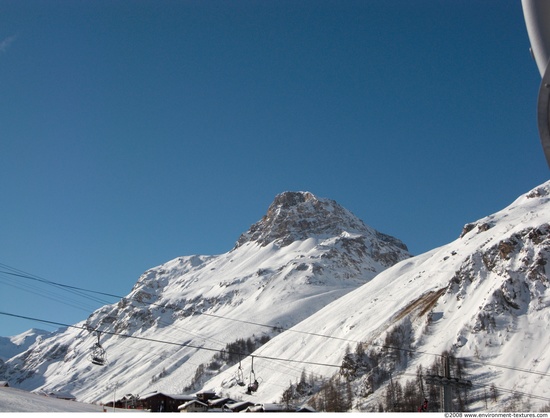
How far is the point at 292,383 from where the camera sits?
130 metres

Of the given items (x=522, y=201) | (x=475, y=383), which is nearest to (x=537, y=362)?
(x=475, y=383)

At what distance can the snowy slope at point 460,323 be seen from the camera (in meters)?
108

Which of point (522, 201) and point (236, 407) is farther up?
point (522, 201)

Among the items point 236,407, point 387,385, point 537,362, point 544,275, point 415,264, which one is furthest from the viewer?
point 415,264

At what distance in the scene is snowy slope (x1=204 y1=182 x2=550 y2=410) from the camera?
108406mm

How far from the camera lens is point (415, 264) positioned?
632 ft

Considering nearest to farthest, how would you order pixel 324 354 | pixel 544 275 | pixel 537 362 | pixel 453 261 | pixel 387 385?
pixel 537 362 → pixel 387 385 → pixel 544 275 → pixel 324 354 → pixel 453 261

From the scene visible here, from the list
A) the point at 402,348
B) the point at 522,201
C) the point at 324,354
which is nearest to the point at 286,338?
the point at 324,354

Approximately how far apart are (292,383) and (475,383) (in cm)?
4061

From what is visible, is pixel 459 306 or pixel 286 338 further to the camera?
pixel 286 338

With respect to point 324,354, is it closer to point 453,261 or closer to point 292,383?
point 292,383

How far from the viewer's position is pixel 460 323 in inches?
4941

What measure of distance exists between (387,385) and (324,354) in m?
28.4

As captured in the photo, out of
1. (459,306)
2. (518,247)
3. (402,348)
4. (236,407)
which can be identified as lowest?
(236,407)
